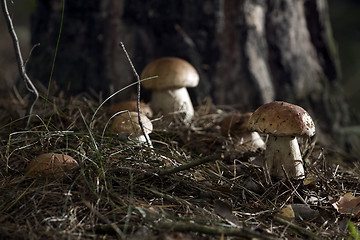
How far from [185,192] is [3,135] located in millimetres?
1459

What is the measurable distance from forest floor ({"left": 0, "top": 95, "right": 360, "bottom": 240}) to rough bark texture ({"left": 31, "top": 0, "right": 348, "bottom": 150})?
131 cm

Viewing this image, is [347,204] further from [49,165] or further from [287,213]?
[49,165]

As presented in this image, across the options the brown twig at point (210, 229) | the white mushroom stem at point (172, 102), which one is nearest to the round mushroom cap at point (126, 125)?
the white mushroom stem at point (172, 102)

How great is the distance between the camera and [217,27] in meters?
3.69

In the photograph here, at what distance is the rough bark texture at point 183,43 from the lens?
3646mm

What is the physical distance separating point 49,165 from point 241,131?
152 cm

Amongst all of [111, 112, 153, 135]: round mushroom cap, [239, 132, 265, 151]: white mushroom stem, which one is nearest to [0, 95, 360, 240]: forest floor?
[111, 112, 153, 135]: round mushroom cap

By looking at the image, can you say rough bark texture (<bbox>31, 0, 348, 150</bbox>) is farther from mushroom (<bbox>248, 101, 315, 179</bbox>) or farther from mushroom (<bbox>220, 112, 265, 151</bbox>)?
mushroom (<bbox>248, 101, 315, 179</bbox>)

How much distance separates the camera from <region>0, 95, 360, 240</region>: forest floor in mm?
1608

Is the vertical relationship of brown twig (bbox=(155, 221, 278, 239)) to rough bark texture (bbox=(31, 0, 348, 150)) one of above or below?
below

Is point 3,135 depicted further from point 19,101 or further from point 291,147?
point 291,147

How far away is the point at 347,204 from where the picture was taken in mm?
2025

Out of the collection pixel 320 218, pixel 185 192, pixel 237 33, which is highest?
pixel 237 33

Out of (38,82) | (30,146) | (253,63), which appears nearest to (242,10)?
(253,63)
